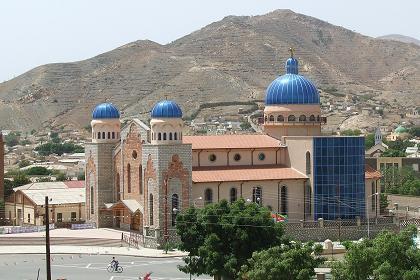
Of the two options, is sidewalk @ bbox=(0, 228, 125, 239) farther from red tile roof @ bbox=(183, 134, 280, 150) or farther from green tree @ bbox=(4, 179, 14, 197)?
green tree @ bbox=(4, 179, 14, 197)

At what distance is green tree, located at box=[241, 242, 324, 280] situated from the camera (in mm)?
40969

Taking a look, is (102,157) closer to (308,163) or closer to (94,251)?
(94,251)

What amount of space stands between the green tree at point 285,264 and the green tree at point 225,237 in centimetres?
455

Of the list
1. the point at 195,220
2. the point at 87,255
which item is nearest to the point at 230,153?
the point at 87,255

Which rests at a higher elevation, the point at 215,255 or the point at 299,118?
the point at 299,118

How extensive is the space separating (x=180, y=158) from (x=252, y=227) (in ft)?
64.9

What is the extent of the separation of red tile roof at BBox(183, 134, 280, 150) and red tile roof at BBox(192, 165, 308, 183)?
143 cm

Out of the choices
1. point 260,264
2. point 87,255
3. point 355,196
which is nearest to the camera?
point 260,264

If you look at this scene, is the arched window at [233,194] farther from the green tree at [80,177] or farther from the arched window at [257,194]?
the green tree at [80,177]

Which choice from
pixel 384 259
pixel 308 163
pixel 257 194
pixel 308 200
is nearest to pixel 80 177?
pixel 257 194

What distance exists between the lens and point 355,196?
236 ft

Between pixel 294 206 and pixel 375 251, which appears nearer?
pixel 375 251

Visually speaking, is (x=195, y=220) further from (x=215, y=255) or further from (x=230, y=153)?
(x=230, y=153)

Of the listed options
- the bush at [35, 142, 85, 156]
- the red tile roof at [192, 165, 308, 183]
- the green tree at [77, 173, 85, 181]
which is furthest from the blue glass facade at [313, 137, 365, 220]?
the bush at [35, 142, 85, 156]
